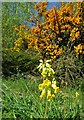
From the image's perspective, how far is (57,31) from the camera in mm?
5578

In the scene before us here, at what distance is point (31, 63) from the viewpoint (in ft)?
19.4

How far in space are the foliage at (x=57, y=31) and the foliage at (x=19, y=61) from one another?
0.26 metres

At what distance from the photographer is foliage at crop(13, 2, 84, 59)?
17.9 feet

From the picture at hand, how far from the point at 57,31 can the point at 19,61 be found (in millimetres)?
963

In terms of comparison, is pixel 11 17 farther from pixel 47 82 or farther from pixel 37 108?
pixel 47 82

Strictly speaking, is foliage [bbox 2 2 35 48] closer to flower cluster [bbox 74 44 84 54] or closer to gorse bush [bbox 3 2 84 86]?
gorse bush [bbox 3 2 84 86]

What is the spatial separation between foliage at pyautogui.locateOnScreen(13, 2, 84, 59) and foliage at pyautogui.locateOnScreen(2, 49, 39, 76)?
0.26 meters

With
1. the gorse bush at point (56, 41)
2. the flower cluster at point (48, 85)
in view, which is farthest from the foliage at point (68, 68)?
the flower cluster at point (48, 85)

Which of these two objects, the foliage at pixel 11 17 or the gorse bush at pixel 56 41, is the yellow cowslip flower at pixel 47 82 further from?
the foliage at pixel 11 17

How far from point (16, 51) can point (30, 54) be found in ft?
0.98

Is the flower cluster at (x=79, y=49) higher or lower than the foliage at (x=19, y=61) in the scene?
higher

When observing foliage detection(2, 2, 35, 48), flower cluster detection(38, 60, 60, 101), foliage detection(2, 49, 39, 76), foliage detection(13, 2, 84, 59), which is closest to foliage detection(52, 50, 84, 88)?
foliage detection(13, 2, 84, 59)

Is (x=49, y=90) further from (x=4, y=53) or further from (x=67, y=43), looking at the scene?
(x=4, y=53)

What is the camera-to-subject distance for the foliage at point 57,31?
5.46 meters
